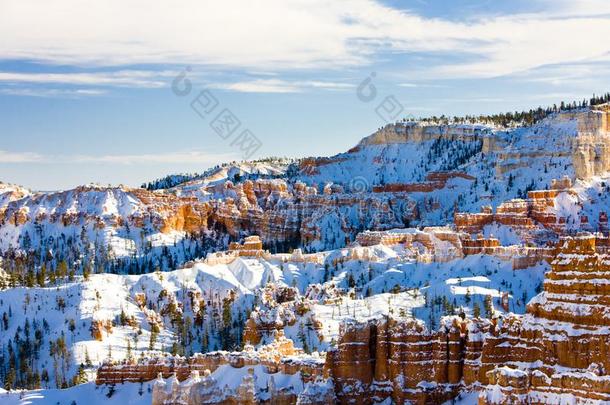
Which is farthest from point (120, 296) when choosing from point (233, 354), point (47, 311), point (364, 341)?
point (364, 341)

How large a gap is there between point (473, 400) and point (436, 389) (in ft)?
12.7

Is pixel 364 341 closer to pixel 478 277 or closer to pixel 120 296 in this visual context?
pixel 478 277

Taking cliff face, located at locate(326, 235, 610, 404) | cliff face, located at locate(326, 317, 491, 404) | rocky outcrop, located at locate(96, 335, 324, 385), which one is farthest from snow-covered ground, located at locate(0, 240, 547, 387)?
cliff face, located at locate(326, 235, 610, 404)

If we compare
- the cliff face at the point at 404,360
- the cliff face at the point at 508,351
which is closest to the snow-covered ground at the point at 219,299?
the cliff face at the point at 404,360

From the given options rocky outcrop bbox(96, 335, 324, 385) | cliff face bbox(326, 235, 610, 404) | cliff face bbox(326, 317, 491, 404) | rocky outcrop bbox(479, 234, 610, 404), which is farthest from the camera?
rocky outcrop bbox(96, 335, 324, 385)

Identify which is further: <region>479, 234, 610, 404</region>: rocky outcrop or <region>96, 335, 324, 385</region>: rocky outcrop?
<region>96, 335, 324, 385</region>: rocky outcrop

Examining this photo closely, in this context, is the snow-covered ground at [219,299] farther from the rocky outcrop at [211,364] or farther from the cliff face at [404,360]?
the cliff face at [404,360]

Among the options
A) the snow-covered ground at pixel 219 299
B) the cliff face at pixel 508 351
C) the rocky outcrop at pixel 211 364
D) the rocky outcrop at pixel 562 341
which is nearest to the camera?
the rocky outcrop at pixel 562 341

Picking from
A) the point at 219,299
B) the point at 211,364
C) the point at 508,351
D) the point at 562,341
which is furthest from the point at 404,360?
the point at 219,299

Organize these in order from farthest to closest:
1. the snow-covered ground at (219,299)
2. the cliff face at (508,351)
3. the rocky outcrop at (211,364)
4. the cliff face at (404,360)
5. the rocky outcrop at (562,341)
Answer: the snow-covered ground at (219,299), the rocky outcrop at (211,364), the cliff face at (404,360), the cliff face at (508,351), the rocky outcrop at (562,341)

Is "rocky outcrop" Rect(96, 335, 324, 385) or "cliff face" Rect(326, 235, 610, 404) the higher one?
"cliff face" Rect(326, 235, 610, 404)

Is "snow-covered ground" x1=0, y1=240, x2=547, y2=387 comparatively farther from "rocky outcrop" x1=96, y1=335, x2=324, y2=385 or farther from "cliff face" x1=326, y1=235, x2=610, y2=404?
"cliff face" x1=326, y1=235, x2=610, y2=404

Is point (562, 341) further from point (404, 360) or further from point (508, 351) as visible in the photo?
point (404, 360)

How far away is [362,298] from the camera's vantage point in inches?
6206
